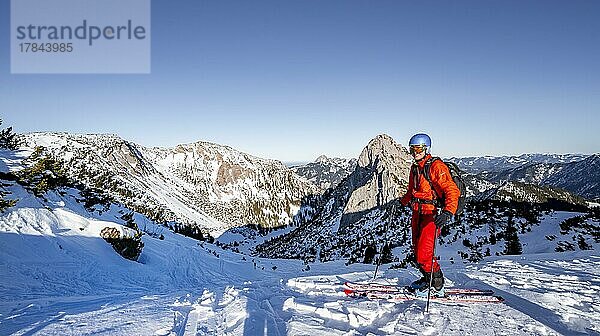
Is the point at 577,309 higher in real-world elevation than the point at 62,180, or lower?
lower

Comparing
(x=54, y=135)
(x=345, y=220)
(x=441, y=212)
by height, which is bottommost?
(x=345, y=220)

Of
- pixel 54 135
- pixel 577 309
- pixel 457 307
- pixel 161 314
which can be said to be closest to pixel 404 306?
pixel 457 307

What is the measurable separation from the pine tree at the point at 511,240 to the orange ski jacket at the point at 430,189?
1165cm

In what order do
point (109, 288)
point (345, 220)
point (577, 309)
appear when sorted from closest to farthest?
point (577, 309), point (109, 288), point (345, 220)

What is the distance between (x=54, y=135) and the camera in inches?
6225

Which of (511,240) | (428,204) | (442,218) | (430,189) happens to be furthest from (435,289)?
(511,240)

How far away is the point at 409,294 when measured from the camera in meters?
7.15

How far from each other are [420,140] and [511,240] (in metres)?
13.8

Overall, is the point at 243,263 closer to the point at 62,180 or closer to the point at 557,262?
the point at 62,180

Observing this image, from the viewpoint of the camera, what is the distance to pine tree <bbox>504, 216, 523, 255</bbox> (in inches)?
643

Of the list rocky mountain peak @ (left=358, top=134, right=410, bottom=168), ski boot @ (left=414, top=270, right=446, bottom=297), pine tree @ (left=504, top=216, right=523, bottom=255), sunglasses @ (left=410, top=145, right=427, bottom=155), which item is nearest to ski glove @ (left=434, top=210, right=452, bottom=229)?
ski boot @ (left=414, top=270, right=446, bottom=297)

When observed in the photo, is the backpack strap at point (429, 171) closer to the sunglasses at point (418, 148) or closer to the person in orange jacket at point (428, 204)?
the person in orange jacket at point (428, 204)

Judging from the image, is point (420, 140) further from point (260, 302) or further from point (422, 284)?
point (260, 302)

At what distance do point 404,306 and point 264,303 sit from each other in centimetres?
263
